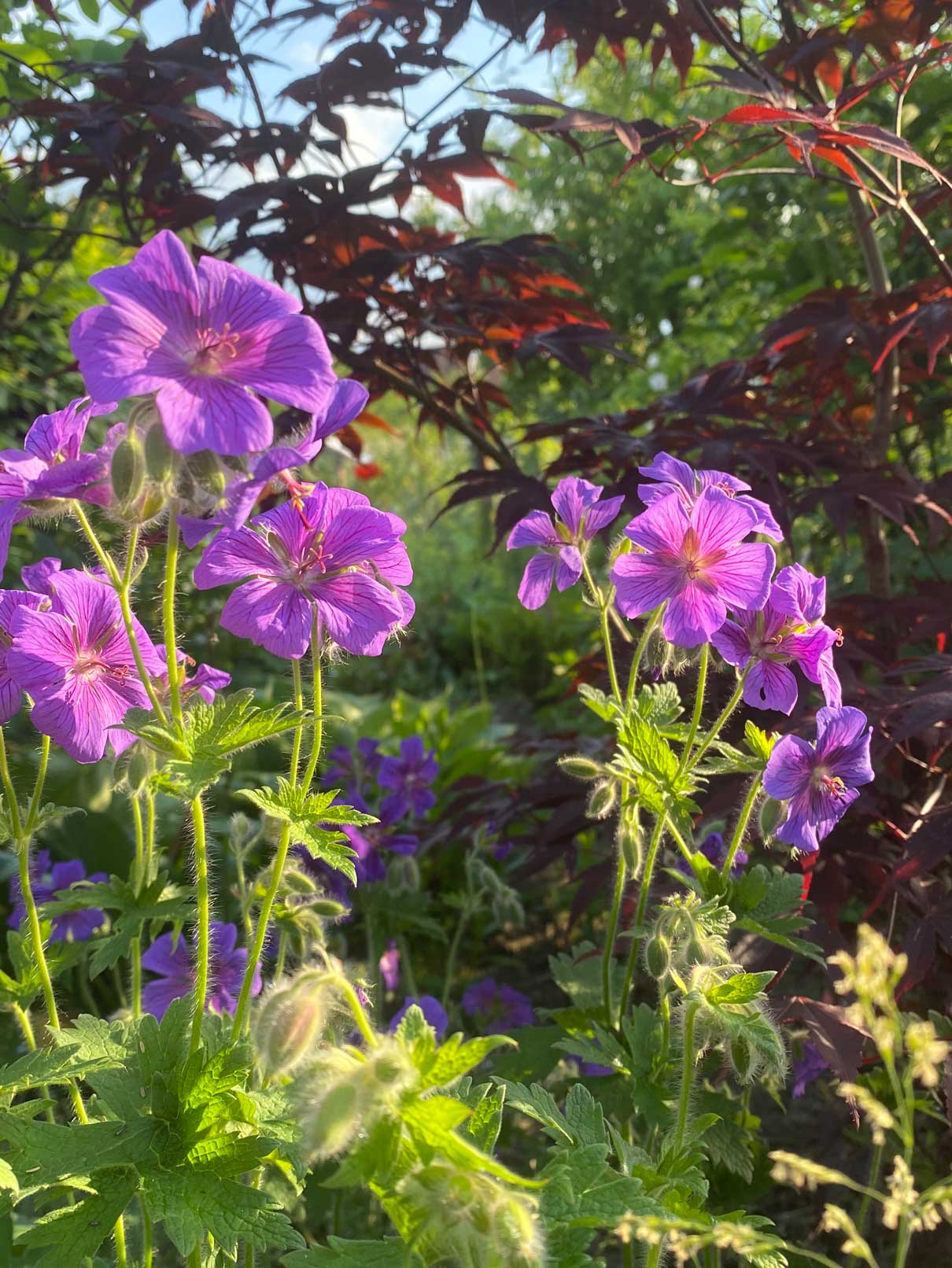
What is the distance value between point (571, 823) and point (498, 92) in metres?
1.25

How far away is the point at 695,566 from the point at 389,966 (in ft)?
4.57

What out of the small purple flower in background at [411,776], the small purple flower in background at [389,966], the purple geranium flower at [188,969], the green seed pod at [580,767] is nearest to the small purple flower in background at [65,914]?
the purple geranium flower at [188,969]

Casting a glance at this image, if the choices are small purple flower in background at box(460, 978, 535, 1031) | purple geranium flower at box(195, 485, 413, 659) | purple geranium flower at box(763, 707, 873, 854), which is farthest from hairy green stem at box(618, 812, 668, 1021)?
small purple flower in background at box(460, 978, 535, 1031)

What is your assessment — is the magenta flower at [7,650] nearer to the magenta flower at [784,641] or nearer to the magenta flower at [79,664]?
the magenta flower at [79,664]

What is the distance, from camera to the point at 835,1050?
1.29 meters

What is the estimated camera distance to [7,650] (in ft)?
3.34

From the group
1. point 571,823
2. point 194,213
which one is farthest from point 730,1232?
point 194,213

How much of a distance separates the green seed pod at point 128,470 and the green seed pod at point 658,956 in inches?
28.0

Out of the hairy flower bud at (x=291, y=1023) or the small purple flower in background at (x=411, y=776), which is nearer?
the hairy flower bud at (x=291, y=1023)

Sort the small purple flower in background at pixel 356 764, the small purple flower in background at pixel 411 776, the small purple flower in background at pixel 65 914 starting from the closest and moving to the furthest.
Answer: the small purple flower in background at pixel 65 914
the small purple flower in background at pixel 356 764
the small purple flower in background at pixel 411 776

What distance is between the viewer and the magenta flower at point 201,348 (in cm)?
74

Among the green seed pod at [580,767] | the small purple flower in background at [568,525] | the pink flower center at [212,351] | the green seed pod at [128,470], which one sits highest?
the pink flower center at [212,351]

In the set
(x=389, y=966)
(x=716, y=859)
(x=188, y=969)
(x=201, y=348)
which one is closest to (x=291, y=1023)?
(x=201, y=348)

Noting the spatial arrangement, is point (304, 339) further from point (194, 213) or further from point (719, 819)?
point (194, 213)
